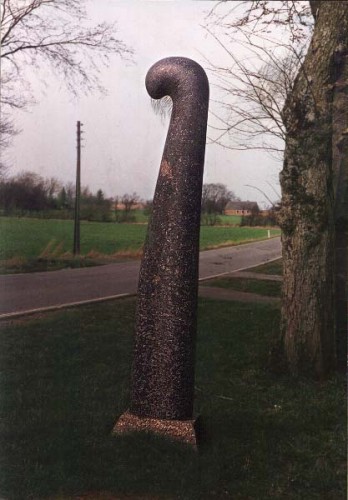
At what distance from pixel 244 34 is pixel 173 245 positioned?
131 centimetres

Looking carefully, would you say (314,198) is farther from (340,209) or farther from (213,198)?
(213,198)

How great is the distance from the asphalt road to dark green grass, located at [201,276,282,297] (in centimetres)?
10

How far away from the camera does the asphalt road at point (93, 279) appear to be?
11.6 ft

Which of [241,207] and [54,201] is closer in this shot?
[241,207]

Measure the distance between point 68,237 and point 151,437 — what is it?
1.41m

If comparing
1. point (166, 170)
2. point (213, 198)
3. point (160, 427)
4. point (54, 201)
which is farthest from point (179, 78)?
point (160, 427)

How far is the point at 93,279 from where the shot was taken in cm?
381

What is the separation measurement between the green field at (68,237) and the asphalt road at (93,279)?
11 centimetres

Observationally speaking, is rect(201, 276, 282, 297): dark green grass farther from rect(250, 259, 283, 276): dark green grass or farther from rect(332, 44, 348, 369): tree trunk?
rect(332, 44, 348, 369): tree trunk

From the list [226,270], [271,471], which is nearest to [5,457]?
[271,471]

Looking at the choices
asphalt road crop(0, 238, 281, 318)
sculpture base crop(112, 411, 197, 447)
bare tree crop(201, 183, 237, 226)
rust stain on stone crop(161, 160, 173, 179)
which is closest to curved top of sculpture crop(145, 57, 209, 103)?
rust stain on stone crop(161, 160, 173, 179)

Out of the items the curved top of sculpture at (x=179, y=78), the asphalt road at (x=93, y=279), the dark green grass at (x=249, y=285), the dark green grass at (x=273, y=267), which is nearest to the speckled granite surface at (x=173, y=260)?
the curved top of sculpture at (x=179, y=78)

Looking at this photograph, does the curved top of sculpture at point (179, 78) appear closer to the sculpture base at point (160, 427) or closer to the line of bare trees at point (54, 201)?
the line of bare trees at point (54, 201)

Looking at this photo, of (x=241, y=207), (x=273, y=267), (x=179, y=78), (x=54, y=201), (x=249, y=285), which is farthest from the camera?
(x=273, y=267)
